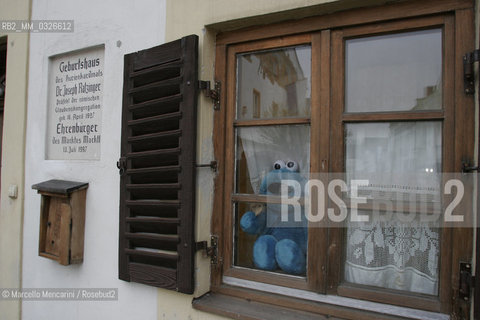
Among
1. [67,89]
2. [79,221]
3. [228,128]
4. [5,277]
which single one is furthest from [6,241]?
[228,128]

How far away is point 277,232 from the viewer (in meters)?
1.88

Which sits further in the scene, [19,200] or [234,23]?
[19,200]

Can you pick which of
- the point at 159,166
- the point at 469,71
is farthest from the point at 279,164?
the point at 469,71

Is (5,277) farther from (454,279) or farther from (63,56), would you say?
(454,279)

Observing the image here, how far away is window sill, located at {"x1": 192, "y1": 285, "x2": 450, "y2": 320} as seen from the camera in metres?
1.51

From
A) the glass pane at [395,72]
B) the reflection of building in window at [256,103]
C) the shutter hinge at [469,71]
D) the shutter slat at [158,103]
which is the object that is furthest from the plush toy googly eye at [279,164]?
the shutter hinge at [469,71]

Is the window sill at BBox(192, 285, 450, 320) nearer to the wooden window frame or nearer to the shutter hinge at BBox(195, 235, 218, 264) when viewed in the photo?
the wooden window frame

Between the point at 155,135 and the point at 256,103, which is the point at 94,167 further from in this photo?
the point at 256,103

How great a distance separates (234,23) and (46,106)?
1.86m

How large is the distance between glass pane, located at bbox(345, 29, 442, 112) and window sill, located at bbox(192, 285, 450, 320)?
40.8 inches

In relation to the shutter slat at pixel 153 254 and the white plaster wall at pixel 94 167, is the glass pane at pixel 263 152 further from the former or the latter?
the white plaster wall at pixel 94 167

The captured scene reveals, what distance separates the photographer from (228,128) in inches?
76.6

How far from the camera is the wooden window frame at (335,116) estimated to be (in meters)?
1.41

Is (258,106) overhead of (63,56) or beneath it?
beneath
